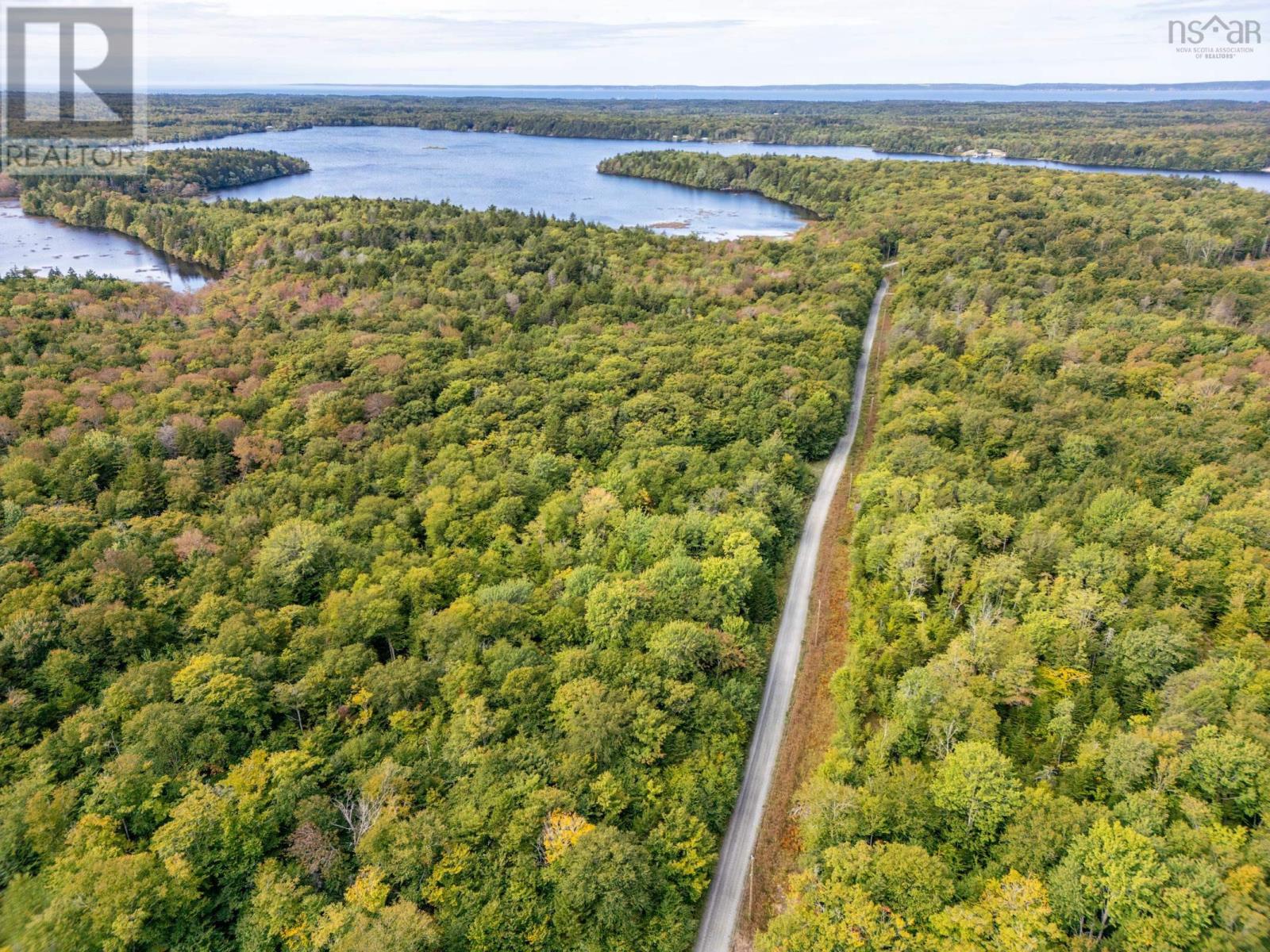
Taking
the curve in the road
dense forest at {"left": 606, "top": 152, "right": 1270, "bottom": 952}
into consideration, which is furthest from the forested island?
the curve in the road

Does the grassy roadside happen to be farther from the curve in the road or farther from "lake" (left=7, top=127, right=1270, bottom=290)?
"lake" (left=7, top=127, right=1270, bottom=290)

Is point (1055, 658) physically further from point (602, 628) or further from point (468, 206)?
Answer: point (468, 206)

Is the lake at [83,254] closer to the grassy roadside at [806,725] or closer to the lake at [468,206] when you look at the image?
the lake at [468,206]

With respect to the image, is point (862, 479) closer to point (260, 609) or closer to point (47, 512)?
point (260, 609)

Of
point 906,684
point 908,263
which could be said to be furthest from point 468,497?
point 908,263

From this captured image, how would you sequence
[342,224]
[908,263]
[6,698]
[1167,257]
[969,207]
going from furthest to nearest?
[969,207] → [342,224] → [908,263] → [1167,257] → [6,698]
